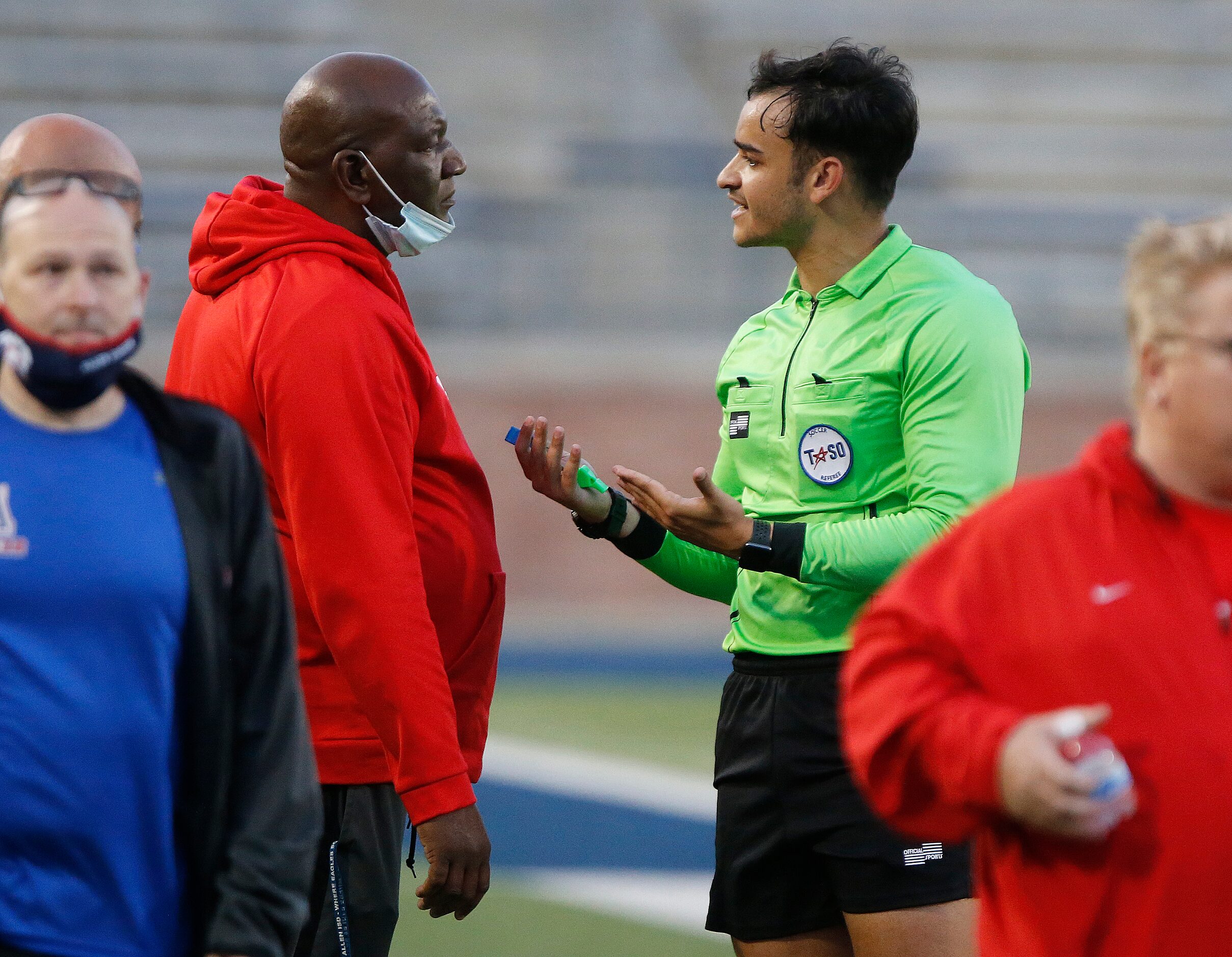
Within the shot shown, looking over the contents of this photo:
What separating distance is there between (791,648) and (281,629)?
128 cm

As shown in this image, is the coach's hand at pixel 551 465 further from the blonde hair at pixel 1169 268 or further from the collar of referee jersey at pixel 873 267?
the blonde hair at pixel 1169 268

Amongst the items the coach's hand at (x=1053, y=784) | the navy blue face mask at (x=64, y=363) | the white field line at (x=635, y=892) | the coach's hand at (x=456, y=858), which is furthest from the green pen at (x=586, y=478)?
the white field line at (x=635, y=892)

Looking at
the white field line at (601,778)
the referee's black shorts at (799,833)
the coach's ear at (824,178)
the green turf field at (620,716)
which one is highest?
the coach's ear at (824,178)

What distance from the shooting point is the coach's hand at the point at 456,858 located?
9.23ft

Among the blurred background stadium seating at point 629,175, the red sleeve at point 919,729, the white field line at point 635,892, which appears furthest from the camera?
the blurred background stadium seating at point 629,175

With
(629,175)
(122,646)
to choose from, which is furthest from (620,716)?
(122,646)

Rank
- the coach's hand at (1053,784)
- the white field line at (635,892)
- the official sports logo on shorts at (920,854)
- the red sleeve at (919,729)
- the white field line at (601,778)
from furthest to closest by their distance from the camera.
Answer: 1. the white field line at (601,778)
2. the white field line at (635,892)
3. the official sports logo on shorts at (920,854)
4. the red sleeve at (919,729)
5. the coach's hand at (1053,784)

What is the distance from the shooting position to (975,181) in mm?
19891

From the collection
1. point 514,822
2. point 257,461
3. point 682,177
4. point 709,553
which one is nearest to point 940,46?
point 682,177

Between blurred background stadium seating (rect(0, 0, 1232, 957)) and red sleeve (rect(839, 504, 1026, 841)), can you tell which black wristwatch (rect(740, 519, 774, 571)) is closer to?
red sleeve (rect(839, 504, 1026, 841))

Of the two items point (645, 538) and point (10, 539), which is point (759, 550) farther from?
point (10, 539)

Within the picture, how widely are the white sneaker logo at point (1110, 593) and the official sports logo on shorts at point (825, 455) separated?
4.08 ft

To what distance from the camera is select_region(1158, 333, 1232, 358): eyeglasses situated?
1.92m

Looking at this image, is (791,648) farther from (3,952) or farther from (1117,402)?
(1117,402)
